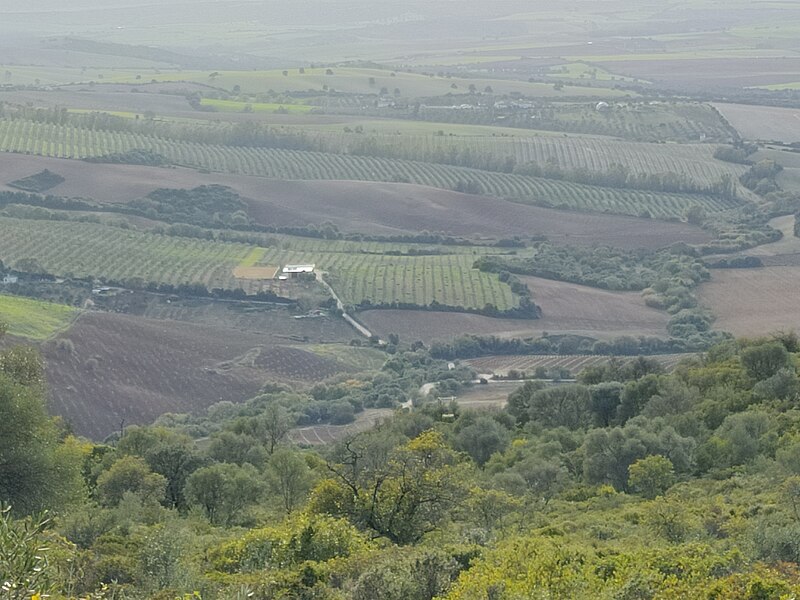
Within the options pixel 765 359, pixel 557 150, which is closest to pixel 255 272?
pixel 557 150

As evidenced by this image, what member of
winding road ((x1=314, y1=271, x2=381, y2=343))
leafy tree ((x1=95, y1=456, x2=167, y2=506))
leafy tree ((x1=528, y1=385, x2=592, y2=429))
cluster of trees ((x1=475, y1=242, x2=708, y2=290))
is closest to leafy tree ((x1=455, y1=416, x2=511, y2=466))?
leafy tree ((x1=528, y1=385, x2=592, y2=429))

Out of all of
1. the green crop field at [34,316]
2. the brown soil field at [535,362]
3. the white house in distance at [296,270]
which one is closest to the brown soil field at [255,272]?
the white house in distance at [296,270]

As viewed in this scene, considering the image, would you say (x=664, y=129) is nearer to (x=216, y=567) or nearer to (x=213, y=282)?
(x=213, y=282)

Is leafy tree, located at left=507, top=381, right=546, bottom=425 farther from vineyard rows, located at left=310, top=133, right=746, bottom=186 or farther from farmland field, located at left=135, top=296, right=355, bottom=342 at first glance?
vineyard rows, located at left=310, top=133, right=746, bottom=186

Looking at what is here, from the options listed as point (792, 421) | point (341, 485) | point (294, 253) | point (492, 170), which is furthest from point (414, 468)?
point (492, 170)

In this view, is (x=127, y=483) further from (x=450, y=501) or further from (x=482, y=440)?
(x=482, y=440)
